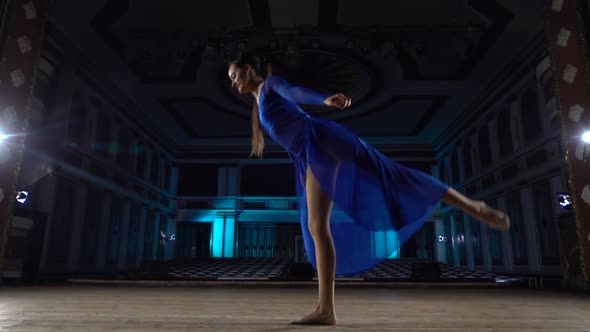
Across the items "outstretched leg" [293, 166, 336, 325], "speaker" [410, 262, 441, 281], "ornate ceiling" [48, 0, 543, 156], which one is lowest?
"speaker" [410, 262, 441, 281]

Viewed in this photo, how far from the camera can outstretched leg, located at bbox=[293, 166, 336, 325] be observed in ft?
6.96

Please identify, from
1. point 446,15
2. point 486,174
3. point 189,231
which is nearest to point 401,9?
point 446,15

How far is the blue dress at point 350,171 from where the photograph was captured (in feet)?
6.97

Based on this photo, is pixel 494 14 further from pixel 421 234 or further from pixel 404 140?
pixel 421 234

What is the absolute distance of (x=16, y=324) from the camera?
83.4 inches

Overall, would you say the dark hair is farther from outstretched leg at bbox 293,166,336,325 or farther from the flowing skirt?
outstretched leg at bbox 293,166,336,325

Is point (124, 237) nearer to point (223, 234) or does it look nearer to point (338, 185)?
point (223, 234)

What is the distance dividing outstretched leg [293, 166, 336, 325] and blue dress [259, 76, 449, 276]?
0.06 meters

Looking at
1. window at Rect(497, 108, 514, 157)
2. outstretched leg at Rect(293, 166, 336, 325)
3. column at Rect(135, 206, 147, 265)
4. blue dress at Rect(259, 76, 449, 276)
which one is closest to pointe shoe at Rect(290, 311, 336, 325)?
outstretched leg at Rect(293, 166, 336, 325)

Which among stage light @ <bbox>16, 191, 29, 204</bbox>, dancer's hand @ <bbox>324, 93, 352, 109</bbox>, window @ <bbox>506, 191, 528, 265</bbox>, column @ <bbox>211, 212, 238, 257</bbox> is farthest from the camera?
column @ <bbox>211, 212, 238, 257</bbox>

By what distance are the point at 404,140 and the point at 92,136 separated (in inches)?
427

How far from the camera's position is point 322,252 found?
7.04 feet

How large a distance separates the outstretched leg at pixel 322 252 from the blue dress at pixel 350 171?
0.06 m

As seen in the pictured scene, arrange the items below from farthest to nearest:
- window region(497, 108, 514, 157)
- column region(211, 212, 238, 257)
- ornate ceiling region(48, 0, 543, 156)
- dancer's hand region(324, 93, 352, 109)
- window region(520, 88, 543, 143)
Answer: column region(211, 212, 238, 257) → window region(497, 108, 514, 157) → window region(520, 88, 543, 143) → ornate ceiling region(48, 0, 543, 156) → dancer's hand region(324, 93, 352, 109)
